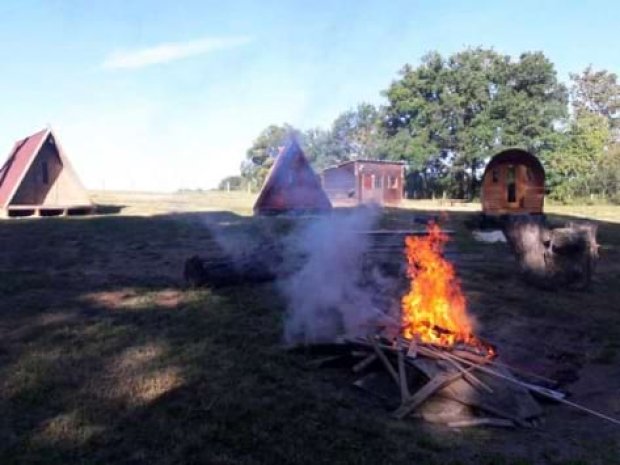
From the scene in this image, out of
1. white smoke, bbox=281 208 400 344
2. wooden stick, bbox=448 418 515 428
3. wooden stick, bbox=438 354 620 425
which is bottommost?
wooden stick, bbox=448 418 515 428

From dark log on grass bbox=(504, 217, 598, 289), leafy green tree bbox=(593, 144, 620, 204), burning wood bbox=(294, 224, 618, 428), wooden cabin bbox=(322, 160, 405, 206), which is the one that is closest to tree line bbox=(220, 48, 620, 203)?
leafy green tree bbox=(593, 144, 620, 204)

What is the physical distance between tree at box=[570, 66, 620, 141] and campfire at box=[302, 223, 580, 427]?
8167 cm

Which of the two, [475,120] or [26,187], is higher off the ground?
[475,120]

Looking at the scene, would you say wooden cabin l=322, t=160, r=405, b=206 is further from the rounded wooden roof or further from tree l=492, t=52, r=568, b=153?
tree l=492, t=52, r=568, b=153

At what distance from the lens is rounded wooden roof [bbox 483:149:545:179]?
29.1 meters

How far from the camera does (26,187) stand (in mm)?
29562

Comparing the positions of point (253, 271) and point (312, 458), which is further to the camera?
point (253, 271)

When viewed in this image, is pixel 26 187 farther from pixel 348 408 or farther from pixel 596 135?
pixel 596 135

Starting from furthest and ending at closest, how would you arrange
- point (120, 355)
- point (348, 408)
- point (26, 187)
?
point (26, 187) < point (120, 355) < point (348, 408)

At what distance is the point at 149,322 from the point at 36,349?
1916 millimetres

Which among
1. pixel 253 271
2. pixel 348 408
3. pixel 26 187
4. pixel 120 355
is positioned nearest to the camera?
pixel 348 408

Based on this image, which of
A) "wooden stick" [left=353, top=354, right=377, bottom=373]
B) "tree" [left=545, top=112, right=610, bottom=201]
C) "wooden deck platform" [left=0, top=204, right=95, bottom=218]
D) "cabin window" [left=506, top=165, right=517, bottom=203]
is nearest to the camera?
"wooden stick" [left=353, top=354, right=377, bottom=373]

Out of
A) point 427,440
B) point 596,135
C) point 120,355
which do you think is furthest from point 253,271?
point 596,135

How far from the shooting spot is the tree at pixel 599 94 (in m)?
79.4
